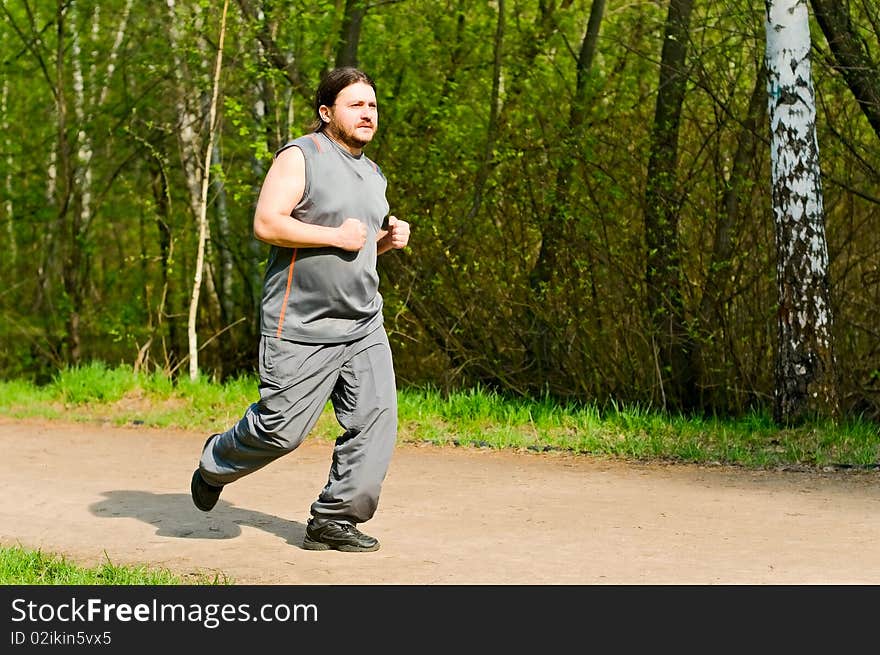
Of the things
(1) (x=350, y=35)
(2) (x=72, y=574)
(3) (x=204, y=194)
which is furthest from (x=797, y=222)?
(2) (x=72, y=574)

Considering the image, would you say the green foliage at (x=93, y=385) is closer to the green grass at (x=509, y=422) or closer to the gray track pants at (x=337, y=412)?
the green grass at (x=509, y=422)

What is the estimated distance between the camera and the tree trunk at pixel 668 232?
11680mm

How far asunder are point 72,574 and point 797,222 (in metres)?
6.39

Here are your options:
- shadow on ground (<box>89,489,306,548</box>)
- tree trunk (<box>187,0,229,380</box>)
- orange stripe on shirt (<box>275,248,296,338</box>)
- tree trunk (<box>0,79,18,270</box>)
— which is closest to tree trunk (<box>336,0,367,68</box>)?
tree trunk (<box>187,0,229,380</box>)

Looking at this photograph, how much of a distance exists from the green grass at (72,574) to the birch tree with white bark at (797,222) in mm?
5730

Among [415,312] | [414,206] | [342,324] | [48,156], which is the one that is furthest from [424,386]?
[48,156]

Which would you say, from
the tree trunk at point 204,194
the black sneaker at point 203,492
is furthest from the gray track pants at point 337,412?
the tree trunk at point 204,194

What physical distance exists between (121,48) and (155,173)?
1797mm

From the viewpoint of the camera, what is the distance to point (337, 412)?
6.28 meters

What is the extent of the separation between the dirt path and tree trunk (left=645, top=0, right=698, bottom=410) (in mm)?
2679

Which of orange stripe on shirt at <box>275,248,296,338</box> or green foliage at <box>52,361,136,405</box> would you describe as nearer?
orange stripe on shirt at <box>275,248,296,338</box>

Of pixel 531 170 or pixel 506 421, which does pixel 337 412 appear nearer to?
pixel 506 421

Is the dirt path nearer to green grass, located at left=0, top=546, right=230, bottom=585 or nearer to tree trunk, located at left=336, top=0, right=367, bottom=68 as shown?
green grass, located at left=0, top=546, right=230, bottom=585

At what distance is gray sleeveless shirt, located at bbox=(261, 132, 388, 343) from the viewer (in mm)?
6016
